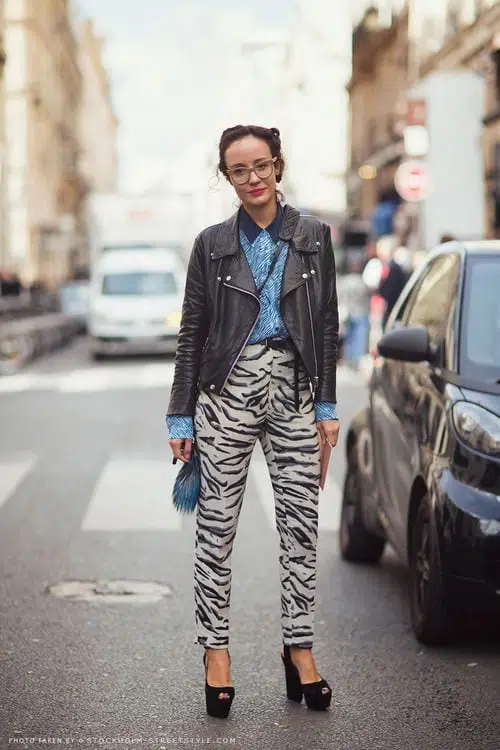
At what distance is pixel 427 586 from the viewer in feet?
19.6

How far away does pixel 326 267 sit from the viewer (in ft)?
16.7

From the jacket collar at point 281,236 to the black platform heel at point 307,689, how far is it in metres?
1.30

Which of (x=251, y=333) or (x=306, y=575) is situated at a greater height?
(x=251, y=333)

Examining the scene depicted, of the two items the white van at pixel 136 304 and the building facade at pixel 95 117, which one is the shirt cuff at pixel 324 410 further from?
the building facade at pixel 95 117

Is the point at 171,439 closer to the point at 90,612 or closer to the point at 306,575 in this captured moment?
the point at 306,575

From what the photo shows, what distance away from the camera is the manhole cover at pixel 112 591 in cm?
705

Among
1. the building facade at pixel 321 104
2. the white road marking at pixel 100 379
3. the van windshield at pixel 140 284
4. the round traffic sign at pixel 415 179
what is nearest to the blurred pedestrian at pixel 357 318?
the white road marking at pixel 100 379

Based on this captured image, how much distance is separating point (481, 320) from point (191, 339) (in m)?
1.70

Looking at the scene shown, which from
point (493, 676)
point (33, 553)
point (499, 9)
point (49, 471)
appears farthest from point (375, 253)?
point (493, 676)

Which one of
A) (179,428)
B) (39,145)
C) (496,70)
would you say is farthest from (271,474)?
(39,145)

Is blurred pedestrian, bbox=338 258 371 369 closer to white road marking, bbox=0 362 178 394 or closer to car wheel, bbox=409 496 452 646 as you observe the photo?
white road marking, bbox=0 362 178 394

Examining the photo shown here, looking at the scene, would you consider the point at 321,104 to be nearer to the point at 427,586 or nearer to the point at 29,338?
the point at 29,338

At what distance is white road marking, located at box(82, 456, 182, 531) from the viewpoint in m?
9.21

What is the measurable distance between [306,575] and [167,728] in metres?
0.68
